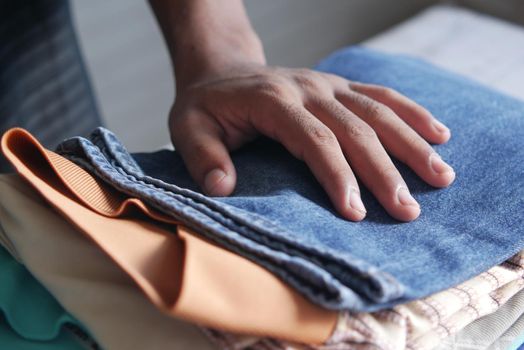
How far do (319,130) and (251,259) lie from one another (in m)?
0.18

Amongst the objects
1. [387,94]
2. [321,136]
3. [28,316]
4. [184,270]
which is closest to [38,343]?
[28,316]

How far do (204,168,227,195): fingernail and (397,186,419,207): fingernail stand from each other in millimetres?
156

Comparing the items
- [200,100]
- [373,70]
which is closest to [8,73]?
[200,100]

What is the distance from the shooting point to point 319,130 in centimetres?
59

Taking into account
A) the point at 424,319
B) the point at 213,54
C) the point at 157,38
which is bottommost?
the point at 157,38

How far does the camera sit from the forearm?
29.6 inches

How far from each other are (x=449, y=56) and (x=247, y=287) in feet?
2.51

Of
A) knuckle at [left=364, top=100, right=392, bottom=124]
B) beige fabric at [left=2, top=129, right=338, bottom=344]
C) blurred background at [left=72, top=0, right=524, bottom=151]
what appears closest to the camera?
beige fabric at [left=2, top=129, right=338, bottom=344]

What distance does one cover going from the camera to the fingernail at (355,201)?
21.1 inches

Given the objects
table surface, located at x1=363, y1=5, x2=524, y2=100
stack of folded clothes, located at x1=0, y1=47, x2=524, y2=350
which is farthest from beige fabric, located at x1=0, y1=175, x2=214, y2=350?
table surface, located at x1=363, y1=5, x2=524, y2=100

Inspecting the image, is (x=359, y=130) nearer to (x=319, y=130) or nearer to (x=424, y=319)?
(x=319, y=130)

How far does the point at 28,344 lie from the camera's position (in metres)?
0.52

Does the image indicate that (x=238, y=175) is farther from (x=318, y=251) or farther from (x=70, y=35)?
(x=70, y=35)

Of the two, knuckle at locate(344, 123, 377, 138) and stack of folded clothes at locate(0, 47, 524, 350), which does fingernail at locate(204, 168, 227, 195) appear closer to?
stack of folded clothes at locate(0, 47, 524, 350)
